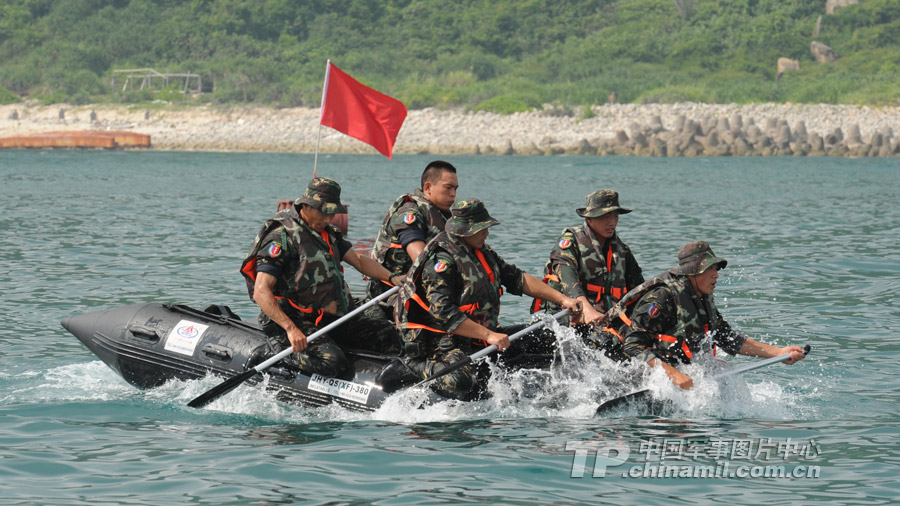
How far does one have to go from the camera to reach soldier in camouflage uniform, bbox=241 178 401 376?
9305mm

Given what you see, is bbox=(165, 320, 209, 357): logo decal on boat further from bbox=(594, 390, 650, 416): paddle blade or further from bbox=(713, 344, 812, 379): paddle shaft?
bbox=(713, 344, 812, 379): paddle shaft

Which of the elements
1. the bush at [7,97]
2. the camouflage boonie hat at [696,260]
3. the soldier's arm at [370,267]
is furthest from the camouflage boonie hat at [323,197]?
the bush at [7,97]

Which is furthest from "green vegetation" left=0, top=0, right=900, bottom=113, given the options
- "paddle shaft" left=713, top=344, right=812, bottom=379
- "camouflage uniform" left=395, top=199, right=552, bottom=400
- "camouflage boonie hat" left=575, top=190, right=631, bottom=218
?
"camouflage uniform" left=395, top=199, right=552, bottom=400

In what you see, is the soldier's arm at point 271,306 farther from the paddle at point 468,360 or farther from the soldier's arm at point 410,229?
the soldier's arm at point 410,229

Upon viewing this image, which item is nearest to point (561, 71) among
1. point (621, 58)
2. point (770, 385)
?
point (621, 58)

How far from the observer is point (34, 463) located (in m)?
8.31

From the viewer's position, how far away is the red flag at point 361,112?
14922 mm

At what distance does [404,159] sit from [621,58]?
25967mm

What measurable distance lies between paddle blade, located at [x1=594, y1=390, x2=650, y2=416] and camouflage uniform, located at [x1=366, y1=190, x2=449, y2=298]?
199 centimetres

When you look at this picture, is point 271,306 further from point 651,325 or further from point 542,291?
point 651,325

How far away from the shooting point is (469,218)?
8.93m

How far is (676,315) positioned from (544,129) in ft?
182

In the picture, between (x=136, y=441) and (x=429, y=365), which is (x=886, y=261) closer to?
(x=429, y=365)

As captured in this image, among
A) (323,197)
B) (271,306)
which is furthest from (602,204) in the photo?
(271,306)
